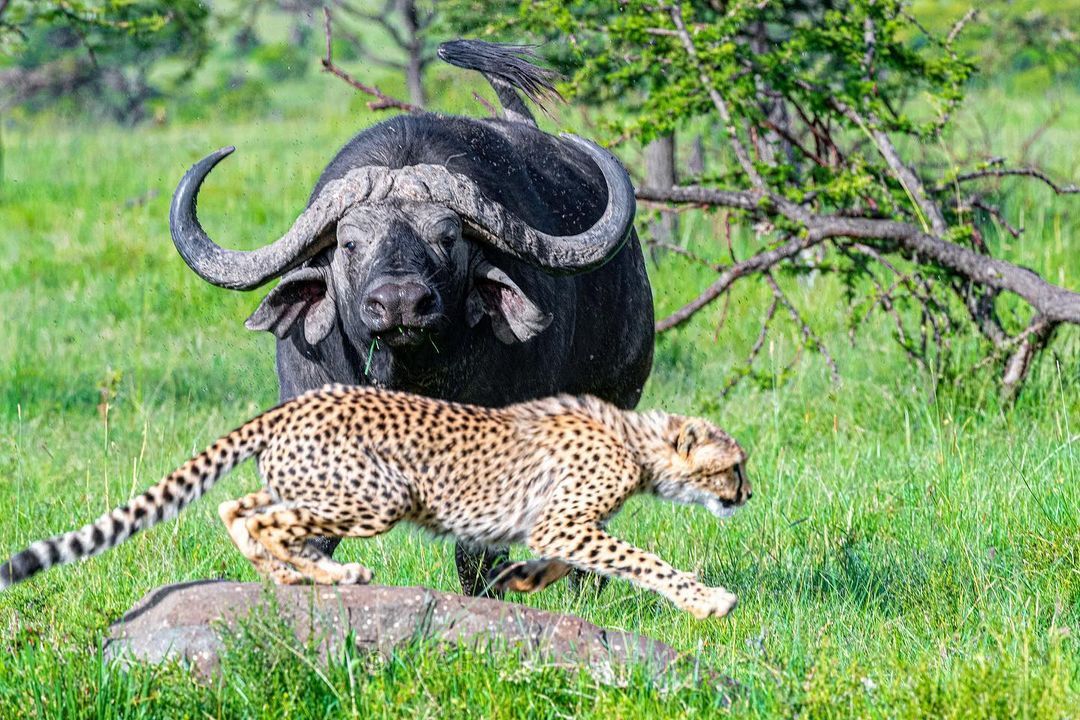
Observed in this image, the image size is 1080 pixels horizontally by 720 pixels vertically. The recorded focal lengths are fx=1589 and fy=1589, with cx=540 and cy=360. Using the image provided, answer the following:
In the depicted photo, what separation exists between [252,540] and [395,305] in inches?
55.0

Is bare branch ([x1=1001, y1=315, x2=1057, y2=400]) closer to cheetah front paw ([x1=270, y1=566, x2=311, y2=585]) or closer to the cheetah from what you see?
the cheetah

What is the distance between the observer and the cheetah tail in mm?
4566

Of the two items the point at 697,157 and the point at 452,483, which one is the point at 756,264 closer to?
the point at 452,483

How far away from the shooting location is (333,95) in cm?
3878

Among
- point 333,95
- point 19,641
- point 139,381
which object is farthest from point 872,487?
point 333,95

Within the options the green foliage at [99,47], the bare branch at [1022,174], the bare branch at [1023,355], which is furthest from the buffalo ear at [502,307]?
the green foliage at [99,47]

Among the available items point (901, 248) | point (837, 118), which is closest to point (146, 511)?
point (901, 248)

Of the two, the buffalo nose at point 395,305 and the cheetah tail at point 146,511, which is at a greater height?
the buffalo nose at point 395,305

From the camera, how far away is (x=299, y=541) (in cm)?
497

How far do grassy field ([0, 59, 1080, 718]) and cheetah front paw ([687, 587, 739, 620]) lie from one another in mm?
158

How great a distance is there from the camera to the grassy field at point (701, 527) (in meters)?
4.43

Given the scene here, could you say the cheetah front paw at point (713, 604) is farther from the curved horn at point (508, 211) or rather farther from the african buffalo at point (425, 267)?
the curved horn at point (508, 211)

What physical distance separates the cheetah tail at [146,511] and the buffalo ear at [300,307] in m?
1.88

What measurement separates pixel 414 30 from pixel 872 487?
38.2 ft
